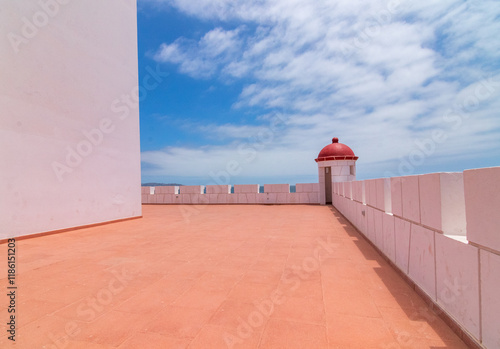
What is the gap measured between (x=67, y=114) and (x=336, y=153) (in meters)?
14.4

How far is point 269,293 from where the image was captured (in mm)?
3342

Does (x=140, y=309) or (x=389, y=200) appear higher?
(x=389, y=200)

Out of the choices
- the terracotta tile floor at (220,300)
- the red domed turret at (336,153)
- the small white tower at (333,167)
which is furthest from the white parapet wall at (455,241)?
the red domed turret at (336,153)

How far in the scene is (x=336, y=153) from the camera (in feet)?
Answer: 54.6

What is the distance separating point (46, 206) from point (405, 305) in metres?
9.46

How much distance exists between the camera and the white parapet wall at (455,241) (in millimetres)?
1938

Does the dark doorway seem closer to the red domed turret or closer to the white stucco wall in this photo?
the red domed turret

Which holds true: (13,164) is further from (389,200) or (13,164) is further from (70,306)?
(389,200)

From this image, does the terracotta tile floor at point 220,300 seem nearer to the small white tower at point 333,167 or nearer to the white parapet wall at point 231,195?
the small white tower at point 333,167

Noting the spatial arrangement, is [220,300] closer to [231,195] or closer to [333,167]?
[333,167]

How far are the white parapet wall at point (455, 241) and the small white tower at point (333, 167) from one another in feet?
40.4

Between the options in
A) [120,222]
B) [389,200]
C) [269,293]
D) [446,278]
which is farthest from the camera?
[120,222]

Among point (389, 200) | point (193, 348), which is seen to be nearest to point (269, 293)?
point (193, 348)

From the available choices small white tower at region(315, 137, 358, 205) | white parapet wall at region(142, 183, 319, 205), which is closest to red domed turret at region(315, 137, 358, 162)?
small white tower at region(315, 137, 358, 205)
